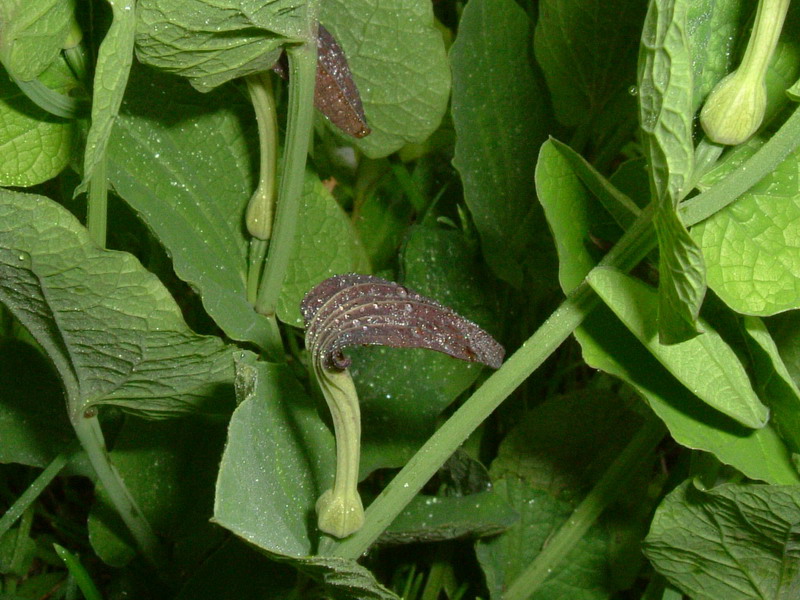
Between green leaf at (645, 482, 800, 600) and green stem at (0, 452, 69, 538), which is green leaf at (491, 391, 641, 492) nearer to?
green leaf at (645, 482, 800, 600)

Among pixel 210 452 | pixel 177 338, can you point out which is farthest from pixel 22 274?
pixel 210 452

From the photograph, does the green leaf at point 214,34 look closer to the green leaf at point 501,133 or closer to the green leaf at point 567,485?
the green leaf at point 501,133

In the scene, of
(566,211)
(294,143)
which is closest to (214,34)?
(294,143)

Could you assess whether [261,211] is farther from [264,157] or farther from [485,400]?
[485,400]

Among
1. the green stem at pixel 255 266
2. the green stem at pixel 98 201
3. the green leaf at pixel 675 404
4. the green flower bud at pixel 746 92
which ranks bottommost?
the green stem at pixel 255 266

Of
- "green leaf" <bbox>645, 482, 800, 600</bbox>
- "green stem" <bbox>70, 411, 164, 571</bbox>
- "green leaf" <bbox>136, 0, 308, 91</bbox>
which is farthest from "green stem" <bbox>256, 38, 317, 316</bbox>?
"green leaf" <bbox>645, 482, 800, 600</bbox>

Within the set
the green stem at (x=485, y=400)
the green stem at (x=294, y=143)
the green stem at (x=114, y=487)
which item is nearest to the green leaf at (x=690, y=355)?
the green stem at (x=485, y=400)
